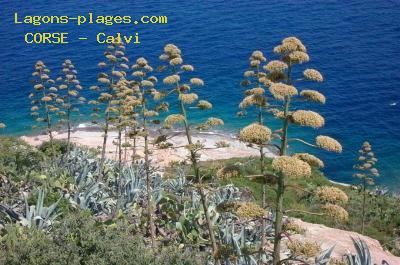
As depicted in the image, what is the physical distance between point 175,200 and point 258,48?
35.8 m

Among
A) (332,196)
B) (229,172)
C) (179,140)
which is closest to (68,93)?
(229,172)

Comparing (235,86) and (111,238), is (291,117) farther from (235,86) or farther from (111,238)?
(235,86)

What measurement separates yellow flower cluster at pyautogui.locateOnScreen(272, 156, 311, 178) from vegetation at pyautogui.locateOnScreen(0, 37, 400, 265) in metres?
0.01

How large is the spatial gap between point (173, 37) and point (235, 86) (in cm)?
1415

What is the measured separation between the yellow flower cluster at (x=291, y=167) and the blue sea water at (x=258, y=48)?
84.1ft

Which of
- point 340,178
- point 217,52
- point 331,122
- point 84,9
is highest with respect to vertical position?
point 84,9

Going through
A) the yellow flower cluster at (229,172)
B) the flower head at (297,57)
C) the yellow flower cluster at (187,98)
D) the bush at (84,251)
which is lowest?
the bush at (84,251)

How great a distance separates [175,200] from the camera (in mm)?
14094

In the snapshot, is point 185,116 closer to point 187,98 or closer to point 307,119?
point 187,98

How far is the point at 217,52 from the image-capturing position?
49.2m

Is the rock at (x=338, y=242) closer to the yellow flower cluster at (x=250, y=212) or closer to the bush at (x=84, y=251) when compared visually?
the bush at (x=84, y=251)

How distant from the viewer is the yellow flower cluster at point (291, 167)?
5438 mm

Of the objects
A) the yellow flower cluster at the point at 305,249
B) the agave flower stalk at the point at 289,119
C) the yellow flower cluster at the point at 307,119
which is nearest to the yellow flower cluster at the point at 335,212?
A: the agave flower stalk at the point at 289,119

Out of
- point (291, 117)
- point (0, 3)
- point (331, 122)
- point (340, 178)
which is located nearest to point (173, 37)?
point (331, 122)
